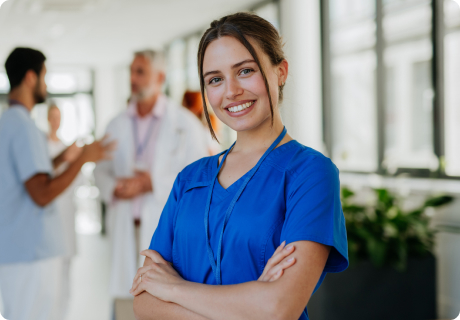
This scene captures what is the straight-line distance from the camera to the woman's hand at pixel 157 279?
44.1 inches

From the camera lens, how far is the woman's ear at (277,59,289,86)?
Result: 1220mm

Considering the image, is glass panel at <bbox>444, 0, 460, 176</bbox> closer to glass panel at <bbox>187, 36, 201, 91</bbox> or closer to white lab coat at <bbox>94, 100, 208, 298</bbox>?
white lab coat at <bbox>94, 100, 208, 298</bbox>

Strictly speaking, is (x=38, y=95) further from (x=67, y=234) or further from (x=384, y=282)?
(x=384, y=282)

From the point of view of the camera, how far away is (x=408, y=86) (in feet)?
13.8

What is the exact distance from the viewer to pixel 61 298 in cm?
268

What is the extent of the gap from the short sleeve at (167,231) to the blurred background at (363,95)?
449 millimetres

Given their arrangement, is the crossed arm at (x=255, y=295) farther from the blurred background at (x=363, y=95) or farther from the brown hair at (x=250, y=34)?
the blurred background at (x=363, y=95)

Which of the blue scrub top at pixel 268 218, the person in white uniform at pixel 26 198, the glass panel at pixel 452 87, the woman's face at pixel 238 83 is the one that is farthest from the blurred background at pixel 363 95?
the person in white uniform at pixel 26 198

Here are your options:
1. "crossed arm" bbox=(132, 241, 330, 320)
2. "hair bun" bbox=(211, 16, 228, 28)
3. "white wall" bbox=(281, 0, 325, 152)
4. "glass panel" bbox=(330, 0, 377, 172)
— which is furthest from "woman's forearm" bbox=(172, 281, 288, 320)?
"white wall" bbox=(281, 0, 325, 152)

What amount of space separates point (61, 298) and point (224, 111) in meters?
1.99

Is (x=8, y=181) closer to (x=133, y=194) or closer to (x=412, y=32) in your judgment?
(x=133, y=194)

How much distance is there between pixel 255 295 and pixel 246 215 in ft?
0.59

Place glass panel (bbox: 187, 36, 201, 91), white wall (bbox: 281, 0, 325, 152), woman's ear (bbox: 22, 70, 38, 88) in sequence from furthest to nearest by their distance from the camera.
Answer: glass panel (bbox: 187, 36, 201, 91), white wall (bbox: 281, 0, 325, 152), woman's ear (bbox: 22, 70, 38, 88)

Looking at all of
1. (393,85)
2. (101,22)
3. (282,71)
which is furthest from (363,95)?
(101,22)
